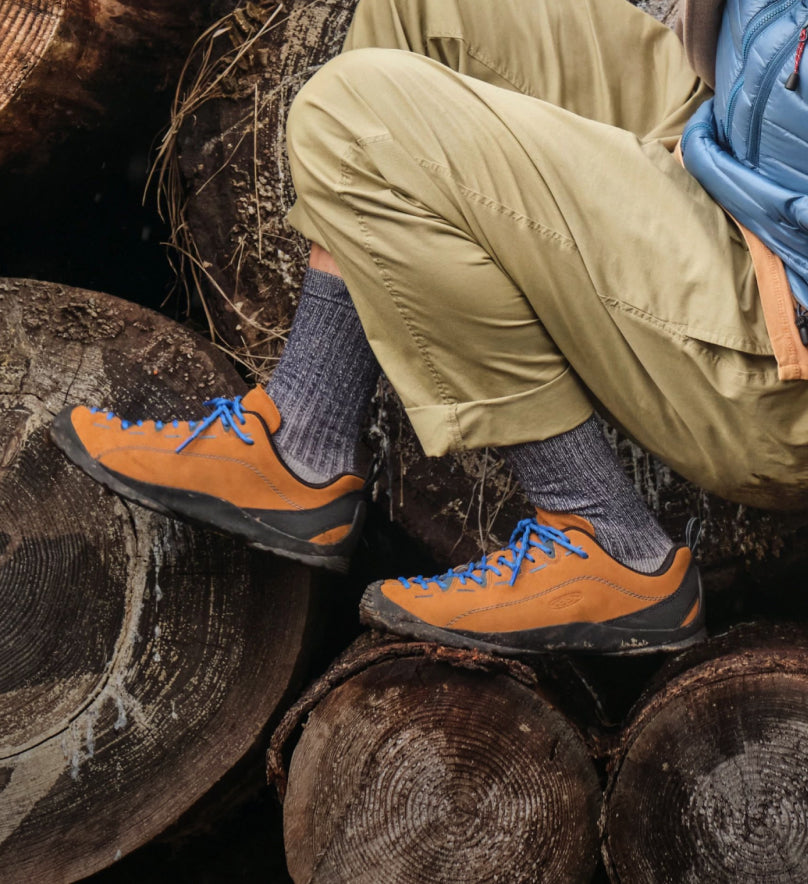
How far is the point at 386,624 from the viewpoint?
1166mm

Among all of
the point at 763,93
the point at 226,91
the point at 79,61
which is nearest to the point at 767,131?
the point at 763,93

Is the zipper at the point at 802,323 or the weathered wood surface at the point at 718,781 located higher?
the zipper at the point at 802,323

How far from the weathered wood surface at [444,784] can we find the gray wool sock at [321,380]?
29cm

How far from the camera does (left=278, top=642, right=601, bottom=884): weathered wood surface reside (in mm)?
1080

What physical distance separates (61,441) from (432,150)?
0.61 meters

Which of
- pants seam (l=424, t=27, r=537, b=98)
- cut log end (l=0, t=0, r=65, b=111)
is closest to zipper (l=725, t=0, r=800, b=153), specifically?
pants seam (l=424, t=27, r=537, b=98)

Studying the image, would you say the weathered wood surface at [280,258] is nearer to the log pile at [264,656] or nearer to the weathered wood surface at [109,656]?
the log pile at [264,656]

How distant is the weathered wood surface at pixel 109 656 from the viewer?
126cm

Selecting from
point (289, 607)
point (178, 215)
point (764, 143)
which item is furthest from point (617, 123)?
point (289, 607)

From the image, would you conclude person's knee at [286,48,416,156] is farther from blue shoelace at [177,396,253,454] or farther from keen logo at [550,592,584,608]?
keen logo at [550,592,584,608]

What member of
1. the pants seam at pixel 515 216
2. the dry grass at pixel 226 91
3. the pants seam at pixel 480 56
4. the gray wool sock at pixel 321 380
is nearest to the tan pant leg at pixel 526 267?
the pants seam at pixel 515 216

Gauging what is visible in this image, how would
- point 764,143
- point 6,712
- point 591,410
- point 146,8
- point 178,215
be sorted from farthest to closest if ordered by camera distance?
point 178,215 → point 146,8 → point 6,712 → point 591,410 → point 764,143

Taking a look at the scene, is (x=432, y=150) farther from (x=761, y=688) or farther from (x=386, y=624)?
(x=761, y=688)

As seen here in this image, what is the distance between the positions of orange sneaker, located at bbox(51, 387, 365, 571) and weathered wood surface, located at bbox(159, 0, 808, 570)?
220 millimetres
